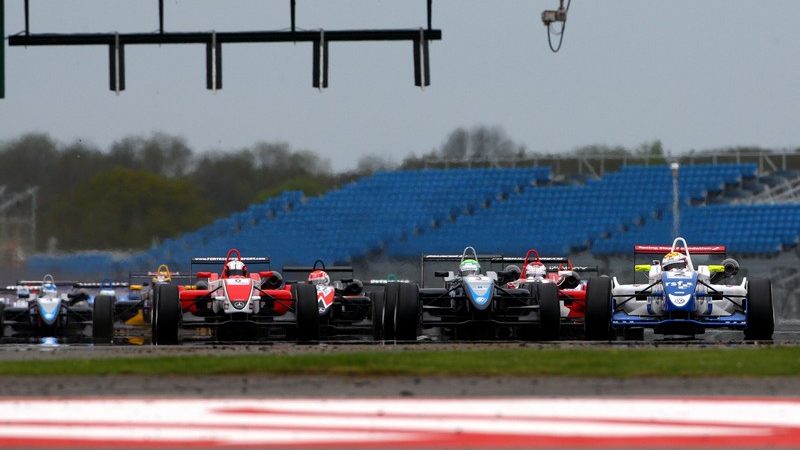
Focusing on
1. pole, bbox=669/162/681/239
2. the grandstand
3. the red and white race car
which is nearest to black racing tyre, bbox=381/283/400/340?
the red and white race car

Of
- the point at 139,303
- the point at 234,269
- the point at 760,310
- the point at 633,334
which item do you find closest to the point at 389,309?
the point at 234,269

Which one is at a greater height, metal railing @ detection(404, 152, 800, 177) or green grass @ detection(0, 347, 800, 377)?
metal railing @ detection(404, 152, 800, 177)

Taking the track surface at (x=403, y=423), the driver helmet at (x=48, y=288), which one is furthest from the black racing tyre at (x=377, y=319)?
the track surface at (x=403, y=423)

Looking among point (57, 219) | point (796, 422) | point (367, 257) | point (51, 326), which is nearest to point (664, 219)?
point (367, 257)

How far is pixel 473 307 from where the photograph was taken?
19891 mm

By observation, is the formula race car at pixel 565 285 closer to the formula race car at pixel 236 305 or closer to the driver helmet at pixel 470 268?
the driver helmet at pixel 470 268

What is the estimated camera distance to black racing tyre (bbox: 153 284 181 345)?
755 inches

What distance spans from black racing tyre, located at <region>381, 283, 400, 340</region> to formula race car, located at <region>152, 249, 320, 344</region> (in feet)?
2.70

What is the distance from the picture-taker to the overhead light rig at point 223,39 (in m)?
21.8

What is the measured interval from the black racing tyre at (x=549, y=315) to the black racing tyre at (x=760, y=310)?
94.6 inches

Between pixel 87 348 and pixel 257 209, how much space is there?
17.8m

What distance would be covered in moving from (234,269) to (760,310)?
7.03m

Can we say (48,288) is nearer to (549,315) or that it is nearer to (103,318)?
(103,318)

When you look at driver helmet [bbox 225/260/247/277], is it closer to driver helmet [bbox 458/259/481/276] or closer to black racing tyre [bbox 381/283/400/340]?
black racing tyre [bbox 381/283/400/340]
